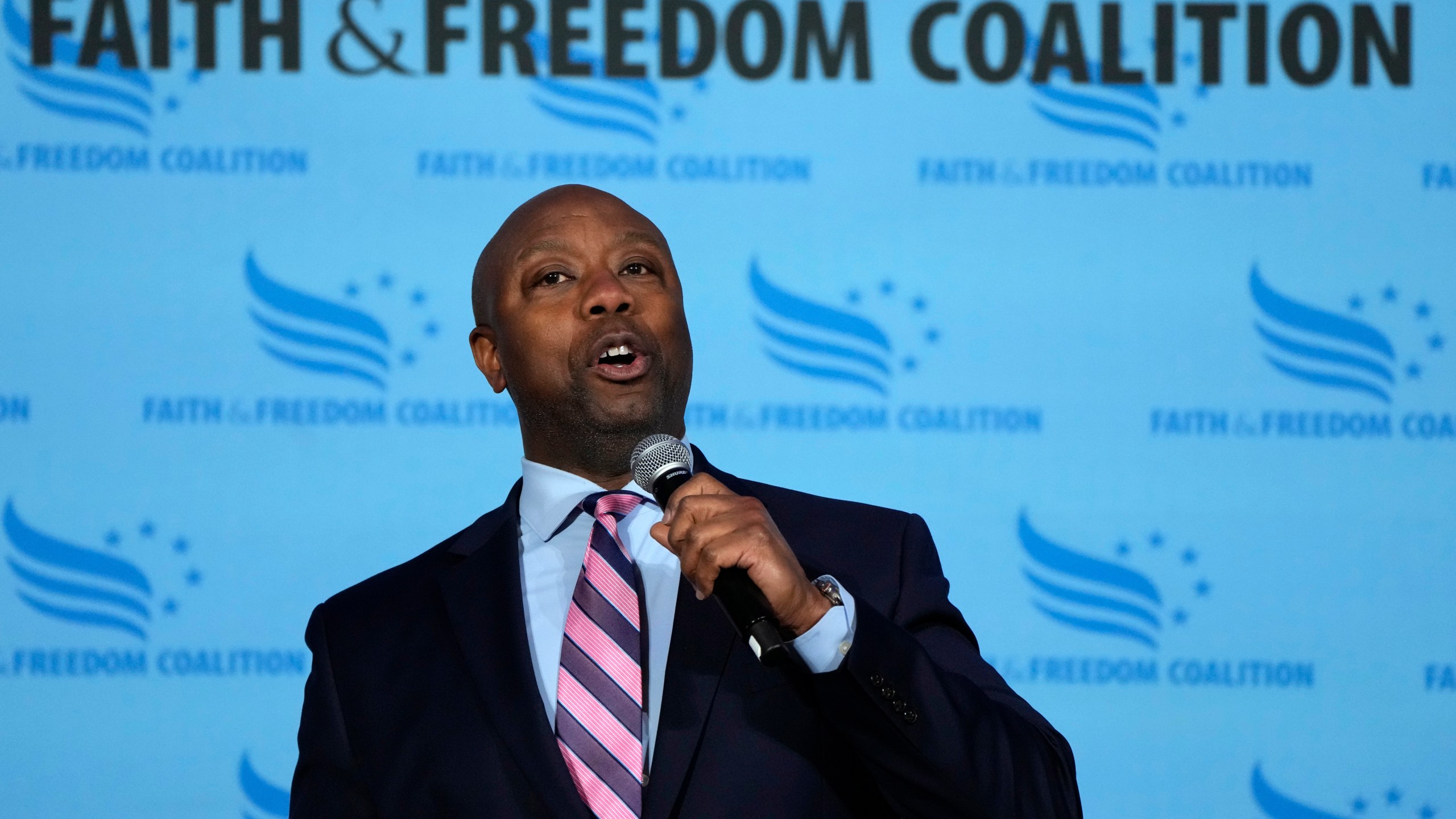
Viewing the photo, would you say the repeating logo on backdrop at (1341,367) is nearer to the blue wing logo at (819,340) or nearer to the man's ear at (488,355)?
the blue wing logo at (819,340)

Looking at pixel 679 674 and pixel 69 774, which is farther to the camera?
pixel 69 774

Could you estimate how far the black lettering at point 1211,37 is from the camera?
3490 millimetres

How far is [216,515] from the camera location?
10.9 feet

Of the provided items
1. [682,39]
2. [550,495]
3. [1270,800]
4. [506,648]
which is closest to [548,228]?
[550,495]

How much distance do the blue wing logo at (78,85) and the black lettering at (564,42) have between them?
3.19 feet

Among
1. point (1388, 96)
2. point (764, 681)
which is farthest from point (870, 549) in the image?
point (1388, 96)

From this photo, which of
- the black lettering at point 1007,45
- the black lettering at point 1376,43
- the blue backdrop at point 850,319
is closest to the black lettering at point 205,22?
the blue backdrop at point 850,319

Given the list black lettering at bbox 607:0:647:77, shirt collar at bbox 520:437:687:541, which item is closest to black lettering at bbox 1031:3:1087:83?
black lettering at bbox 607:0:647:77

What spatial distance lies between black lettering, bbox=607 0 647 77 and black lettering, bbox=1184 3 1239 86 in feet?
4.49

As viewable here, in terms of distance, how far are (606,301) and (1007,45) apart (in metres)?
2.10

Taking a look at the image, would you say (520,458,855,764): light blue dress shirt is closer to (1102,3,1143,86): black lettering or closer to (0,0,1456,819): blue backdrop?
(0,0,1456,819): blue backdrop

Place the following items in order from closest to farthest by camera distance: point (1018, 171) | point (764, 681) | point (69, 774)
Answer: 1. point (764, 681)
2. point (69, 774)
3. point (1018, 171)

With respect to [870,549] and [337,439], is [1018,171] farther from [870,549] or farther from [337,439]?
[870,549]

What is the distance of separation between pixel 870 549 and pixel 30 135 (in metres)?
→ 2.64
